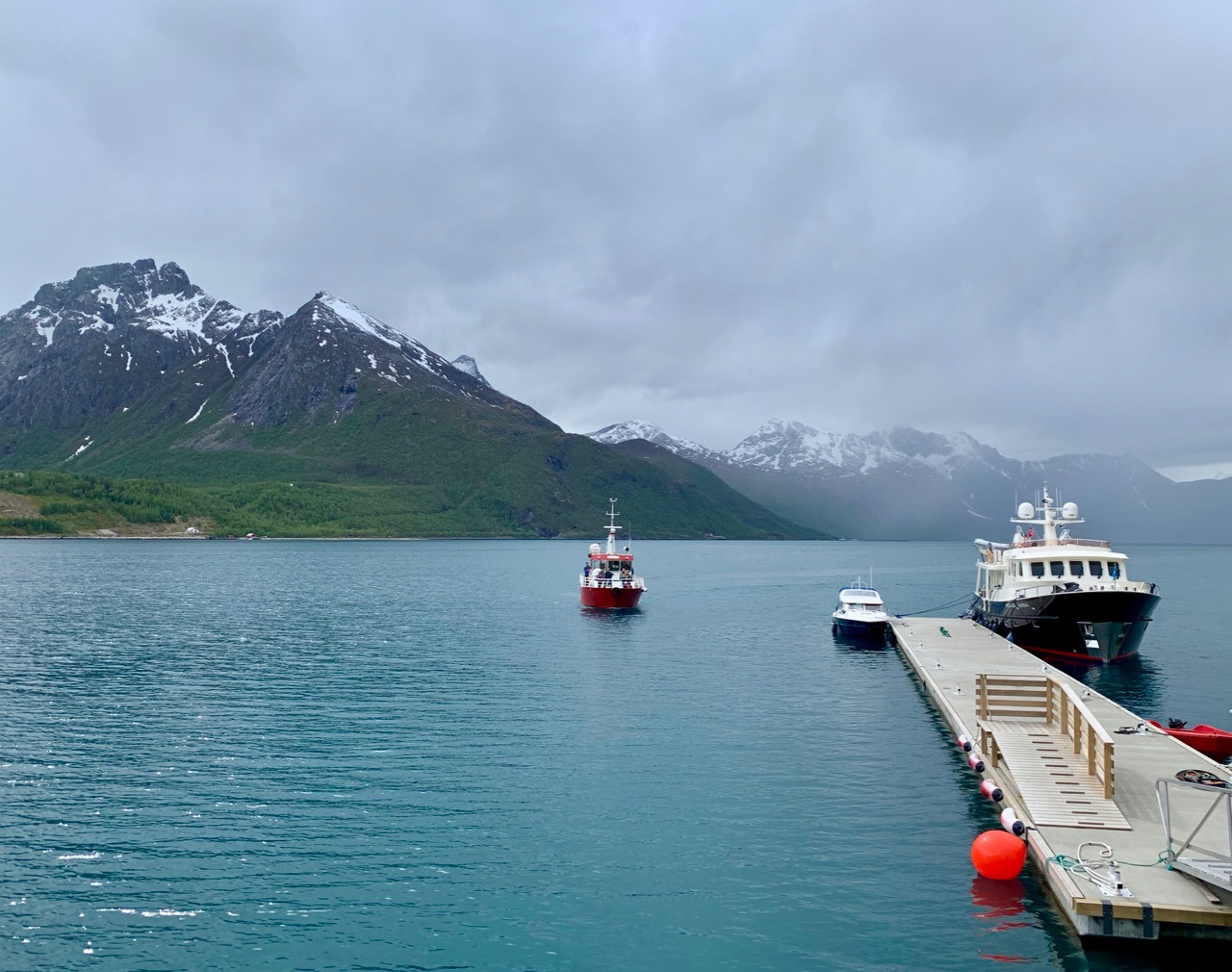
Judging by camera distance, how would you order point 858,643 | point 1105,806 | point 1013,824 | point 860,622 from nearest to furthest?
1. point 1013,824
2. point 1105,806
3. point 858,643
4. point 860,622

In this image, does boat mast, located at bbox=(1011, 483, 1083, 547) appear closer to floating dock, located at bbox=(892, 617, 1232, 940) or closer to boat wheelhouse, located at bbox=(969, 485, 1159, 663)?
boat wheelhouse, located at bbox=(969, 485, 1159, 663)

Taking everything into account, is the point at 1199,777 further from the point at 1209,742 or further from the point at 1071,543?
the point at 1071,543

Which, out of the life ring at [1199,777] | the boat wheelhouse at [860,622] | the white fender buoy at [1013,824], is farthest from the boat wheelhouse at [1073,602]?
the white fender buoy at [1013,824]

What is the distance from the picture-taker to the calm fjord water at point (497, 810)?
21.9 m

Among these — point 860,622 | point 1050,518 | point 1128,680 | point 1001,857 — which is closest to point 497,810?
point 1001,857

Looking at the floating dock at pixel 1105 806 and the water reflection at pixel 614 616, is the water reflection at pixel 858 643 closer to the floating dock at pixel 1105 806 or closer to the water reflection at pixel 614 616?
the water reflection at pixel 614 616

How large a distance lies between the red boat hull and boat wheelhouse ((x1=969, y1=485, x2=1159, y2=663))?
43.1 metres

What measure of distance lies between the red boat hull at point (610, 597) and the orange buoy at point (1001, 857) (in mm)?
80340

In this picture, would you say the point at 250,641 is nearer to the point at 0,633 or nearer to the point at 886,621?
the point at 0,633

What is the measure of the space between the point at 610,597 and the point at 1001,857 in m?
81.5

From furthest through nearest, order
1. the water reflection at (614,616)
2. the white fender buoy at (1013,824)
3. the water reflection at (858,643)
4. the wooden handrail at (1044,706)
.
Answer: the water reflection at (614,616), the water reflection at (858,643), the wooden handrail at (1044,706), the white fender buoy at (1013,824)

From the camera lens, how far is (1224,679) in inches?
2405

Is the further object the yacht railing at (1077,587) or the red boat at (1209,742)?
the yacht railing at (1077,587)

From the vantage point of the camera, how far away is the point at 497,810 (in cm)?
3142
